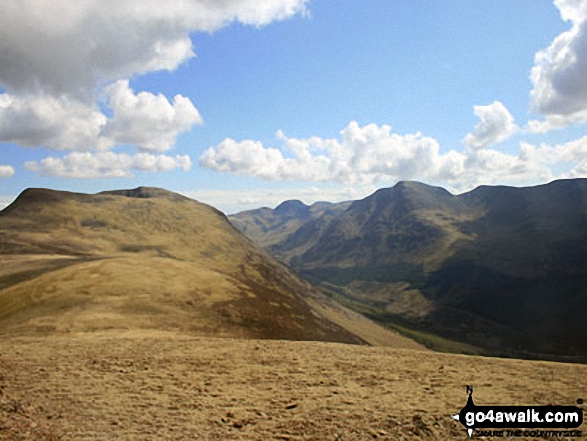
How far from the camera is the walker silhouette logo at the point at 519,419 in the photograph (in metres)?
10.4

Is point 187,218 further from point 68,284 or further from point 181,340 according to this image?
point 181,340

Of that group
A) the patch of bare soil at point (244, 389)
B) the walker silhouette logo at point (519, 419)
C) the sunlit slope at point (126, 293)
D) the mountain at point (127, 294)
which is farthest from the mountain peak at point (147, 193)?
the walker silhouette logo at point (519, 419)

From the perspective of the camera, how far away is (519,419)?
11.3 meters

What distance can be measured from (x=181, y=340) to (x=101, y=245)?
253ft

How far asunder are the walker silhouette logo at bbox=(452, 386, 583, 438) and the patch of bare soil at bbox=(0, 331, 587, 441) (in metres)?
0.60

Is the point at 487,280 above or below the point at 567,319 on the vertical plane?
above

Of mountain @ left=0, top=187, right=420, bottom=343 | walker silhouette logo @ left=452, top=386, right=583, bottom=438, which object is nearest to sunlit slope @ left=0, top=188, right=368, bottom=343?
mountain @ left=0, top=187, right=420, bottom=343

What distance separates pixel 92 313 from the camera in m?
27.9

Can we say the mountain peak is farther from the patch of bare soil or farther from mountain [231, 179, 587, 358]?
the patch of bare soil

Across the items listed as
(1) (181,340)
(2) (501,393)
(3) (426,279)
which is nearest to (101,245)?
(1) (181,340)

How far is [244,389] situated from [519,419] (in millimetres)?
9478

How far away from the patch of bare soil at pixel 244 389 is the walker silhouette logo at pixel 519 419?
Result: 60 cm

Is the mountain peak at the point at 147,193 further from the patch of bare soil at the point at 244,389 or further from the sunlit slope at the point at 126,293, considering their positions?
Result: the patch of bare soil at the point at 244,389

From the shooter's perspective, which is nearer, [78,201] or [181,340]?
[181,340]
